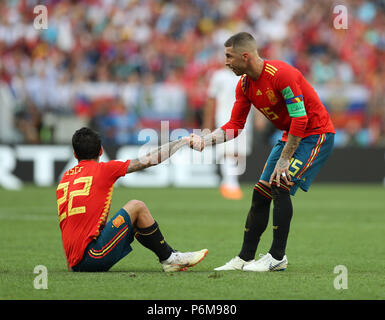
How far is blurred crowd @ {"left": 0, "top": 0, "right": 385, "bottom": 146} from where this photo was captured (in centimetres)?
1725

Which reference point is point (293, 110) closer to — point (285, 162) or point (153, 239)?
point (285, 162)

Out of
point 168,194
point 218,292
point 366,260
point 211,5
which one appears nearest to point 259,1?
point 211,5

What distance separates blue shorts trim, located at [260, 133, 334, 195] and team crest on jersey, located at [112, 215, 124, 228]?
1.41 metres

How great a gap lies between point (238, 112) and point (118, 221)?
63.8 inches

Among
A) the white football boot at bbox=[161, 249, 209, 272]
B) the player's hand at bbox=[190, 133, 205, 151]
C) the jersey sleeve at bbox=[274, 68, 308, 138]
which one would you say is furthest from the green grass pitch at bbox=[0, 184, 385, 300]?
the jersey sleeve at bbox=[274, 68, 308, 138]

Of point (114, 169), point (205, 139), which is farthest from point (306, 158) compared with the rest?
point (114, 169)

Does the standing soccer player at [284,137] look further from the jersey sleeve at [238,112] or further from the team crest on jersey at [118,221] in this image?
the team crest on jersey at [118,221]

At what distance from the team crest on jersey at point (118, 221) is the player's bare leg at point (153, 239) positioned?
0.27ft

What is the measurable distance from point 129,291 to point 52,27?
14.9 metres

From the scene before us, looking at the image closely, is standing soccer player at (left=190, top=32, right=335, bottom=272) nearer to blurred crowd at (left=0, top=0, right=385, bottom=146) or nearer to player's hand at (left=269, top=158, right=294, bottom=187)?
player's hand at (left=269, top=158, right=294, bottom=187)

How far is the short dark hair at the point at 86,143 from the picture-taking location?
20.1 feet

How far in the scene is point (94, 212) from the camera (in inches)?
241

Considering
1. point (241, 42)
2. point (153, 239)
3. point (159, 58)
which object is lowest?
point (153, 239)

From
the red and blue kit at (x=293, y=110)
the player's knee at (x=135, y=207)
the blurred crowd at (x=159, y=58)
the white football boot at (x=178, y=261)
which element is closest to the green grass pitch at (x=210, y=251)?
the white football boot at (x=178, y=261)
